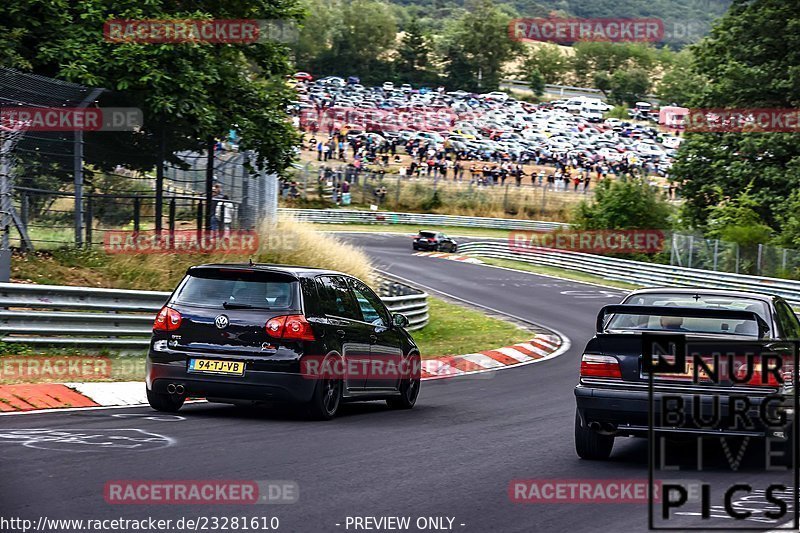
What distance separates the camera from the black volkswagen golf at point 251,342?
34.5 feet

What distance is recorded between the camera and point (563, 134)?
9556 cm

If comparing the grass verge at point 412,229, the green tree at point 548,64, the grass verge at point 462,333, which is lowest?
the grass verge at point 462,333

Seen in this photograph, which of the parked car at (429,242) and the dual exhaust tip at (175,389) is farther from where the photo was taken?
the parked car at (429,242)

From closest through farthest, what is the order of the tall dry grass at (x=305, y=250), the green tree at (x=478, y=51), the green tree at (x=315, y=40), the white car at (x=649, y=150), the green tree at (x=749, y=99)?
1. the tall dry grass at (x=305, y=250)
2. the green tree at (x=749, y=99)
3. the white car at (x=649, y=150)
4. the green tree at (x=315, y=40)
5. the green tree at (x=478, y=51)

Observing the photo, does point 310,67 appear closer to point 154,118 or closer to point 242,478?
point 154,118

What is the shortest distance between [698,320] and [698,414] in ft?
3.76

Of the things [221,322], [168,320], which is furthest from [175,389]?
[221,322]

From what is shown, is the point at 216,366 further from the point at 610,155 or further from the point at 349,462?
the point at 610,155

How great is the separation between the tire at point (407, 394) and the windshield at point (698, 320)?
11.7ft

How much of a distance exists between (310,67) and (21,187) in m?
122

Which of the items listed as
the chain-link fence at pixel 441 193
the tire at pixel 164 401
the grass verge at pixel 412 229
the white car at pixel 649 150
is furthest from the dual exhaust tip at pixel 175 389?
the white car at pixel 649 150

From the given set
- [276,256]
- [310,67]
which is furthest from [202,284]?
[310,67]

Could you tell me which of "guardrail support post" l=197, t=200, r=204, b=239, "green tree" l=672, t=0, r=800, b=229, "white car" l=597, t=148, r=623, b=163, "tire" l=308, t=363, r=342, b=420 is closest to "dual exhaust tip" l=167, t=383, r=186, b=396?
"tire" l=308, t=363, r=342, b=420

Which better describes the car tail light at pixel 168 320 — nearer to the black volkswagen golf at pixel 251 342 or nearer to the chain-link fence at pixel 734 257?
the black volkswagen golf at pixel 251 342
